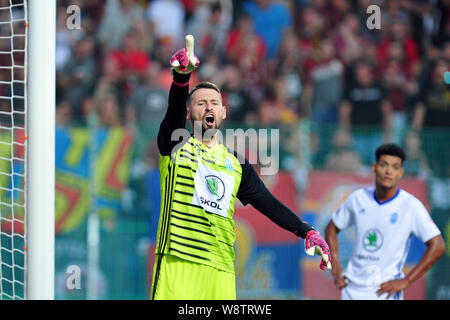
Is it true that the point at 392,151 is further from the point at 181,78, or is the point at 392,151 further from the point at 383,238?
the point at 181,78

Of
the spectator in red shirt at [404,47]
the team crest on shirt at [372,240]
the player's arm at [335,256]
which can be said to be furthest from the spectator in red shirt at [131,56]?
the team crest on shirt at [372,240]

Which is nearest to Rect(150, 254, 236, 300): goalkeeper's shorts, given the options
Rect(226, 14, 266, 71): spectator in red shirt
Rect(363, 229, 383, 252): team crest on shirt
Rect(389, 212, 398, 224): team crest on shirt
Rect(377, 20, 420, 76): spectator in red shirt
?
Rect(363, 229, 383, 252): team crest on shirt

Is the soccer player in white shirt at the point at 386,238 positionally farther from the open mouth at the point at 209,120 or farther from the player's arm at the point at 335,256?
the open mouth at the point at 209,120

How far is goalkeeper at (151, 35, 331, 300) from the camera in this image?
4.95 meters

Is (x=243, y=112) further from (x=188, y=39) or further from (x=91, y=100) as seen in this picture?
(x=188, y=39)

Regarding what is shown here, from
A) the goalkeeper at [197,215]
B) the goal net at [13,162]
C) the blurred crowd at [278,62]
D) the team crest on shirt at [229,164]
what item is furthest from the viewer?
the blurred crowd at [278,62]

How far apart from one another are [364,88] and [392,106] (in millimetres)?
492

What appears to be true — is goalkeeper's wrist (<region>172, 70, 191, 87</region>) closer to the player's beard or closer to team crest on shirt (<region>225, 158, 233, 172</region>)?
the player's beard

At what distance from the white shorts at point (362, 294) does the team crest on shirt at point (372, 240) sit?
0.38m


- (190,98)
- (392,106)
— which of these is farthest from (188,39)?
(392,106)

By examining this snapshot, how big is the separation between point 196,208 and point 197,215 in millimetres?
49

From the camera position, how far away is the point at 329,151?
9266 millimetres

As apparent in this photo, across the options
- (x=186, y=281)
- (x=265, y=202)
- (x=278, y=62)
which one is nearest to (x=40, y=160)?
(x=186, y=281)

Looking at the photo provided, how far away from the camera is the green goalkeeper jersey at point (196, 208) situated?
499 centimetres
